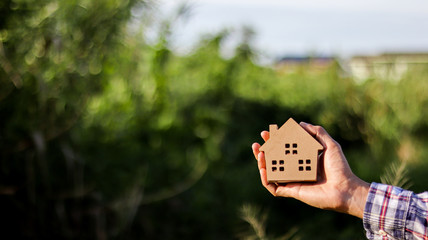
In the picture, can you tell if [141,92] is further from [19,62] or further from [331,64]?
[331,64]

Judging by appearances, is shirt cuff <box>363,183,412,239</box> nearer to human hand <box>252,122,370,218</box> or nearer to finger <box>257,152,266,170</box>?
human hand <box>252,122,370,218</box>

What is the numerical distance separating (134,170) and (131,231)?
16.3 inches

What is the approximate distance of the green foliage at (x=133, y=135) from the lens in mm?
2582

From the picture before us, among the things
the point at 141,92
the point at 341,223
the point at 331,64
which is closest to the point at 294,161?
the point at 141,92

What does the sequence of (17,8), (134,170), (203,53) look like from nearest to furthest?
(17,8), (134,170), (203,53)

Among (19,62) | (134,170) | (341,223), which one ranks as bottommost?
(341,223)

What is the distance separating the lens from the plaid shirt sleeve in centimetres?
121

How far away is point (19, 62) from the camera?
246 centimetres

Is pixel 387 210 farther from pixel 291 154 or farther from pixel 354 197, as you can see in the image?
pixel 291 154

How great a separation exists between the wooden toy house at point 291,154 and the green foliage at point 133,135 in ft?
1.12

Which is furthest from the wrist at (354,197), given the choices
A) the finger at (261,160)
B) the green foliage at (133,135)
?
the green foliage at (133,135)

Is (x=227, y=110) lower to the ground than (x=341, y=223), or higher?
higher

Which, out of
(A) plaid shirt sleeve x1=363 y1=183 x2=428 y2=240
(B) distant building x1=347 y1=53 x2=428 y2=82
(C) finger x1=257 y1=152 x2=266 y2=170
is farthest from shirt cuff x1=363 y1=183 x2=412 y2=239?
(B) distant building x1=347 y1=53 x2=428 y2=82

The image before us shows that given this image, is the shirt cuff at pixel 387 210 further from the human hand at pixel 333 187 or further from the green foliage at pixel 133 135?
the green foliage at pixel 133 135
